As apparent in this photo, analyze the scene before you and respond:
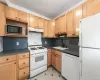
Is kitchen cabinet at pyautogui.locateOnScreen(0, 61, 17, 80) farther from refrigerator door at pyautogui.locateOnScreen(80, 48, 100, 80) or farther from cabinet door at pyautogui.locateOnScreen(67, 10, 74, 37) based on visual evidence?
cabinet door at pyautogui.locateOnScreen(67, 10, 74, 37)

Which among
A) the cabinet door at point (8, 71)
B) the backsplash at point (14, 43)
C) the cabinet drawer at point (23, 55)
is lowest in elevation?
the cabinet door at point (8, 71)

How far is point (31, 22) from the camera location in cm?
278

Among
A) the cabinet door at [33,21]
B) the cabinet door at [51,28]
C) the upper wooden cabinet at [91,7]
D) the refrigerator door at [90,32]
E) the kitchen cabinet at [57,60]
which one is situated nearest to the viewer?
the refrigerator door at [90,32]

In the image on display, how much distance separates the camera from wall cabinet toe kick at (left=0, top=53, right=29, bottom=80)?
68.7 inches

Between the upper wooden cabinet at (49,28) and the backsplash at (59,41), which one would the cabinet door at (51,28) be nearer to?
the upper wooden cabinet at (49,28)

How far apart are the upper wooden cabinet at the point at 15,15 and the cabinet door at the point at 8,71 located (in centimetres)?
131

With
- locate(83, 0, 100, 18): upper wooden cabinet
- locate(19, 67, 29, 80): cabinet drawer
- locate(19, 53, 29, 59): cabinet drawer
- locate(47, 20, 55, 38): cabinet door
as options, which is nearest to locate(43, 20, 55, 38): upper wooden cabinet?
locate(47, 20, 55, 38): cabinet door

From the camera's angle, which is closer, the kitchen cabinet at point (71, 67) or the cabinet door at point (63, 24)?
the kitchen cabinet at point (71, 67)

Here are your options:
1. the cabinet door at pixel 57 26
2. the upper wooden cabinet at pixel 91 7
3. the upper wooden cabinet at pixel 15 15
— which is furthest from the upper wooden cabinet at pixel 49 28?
the upper wooden cabinet at pixel 91 7

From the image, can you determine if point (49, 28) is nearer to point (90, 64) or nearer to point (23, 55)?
point (23, 55)

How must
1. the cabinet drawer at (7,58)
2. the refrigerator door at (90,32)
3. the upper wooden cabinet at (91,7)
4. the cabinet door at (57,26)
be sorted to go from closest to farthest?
the refrigerator door at (90,32), the upper wooden cabinet at (91,7), the cabinet drawer at (7,58), the cabinet door at (57,26)

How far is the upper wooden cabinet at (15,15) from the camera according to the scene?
6.92 ft

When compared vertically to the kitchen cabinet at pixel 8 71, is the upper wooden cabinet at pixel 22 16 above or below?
above

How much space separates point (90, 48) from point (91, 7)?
104 cm
